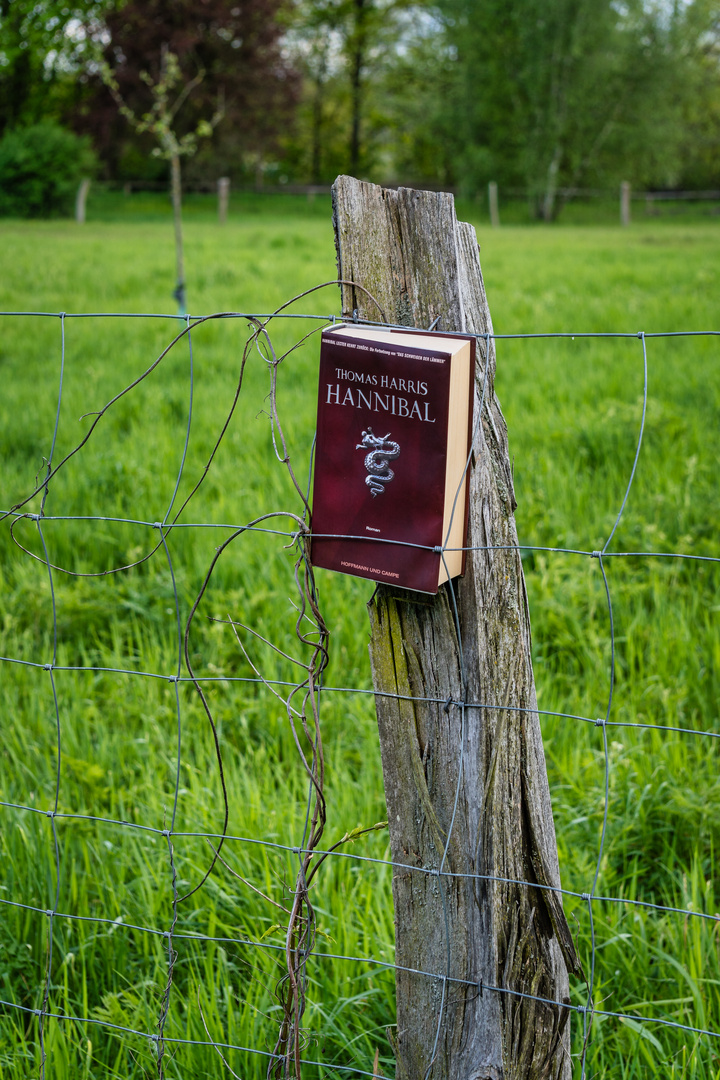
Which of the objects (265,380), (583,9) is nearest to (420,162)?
(583,9)

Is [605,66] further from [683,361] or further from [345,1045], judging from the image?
[345,1045]

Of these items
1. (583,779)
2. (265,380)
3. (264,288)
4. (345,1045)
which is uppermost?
(264,288)

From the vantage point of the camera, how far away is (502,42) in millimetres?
29938

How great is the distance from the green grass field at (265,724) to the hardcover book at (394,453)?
18 cm

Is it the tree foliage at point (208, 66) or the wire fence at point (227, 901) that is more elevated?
the tree foliage at point (208, 66)

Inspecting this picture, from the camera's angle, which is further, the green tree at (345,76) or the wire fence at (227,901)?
the green tree at (345,76)

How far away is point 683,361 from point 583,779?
4.62 m

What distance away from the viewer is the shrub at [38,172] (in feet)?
78.8

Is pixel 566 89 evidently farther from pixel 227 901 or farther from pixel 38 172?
pixel 227 901

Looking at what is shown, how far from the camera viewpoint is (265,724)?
109 inches

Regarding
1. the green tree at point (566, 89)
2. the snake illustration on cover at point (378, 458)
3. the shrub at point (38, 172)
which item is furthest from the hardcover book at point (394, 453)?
the green tree at point (566, 89)

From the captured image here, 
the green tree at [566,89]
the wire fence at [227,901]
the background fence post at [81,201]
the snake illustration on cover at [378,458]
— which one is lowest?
the wire fence at [227,901]

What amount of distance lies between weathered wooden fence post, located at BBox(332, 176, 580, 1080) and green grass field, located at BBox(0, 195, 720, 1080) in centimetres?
34

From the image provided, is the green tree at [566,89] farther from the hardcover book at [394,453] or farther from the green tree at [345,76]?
the hardcover book at [394,453]
